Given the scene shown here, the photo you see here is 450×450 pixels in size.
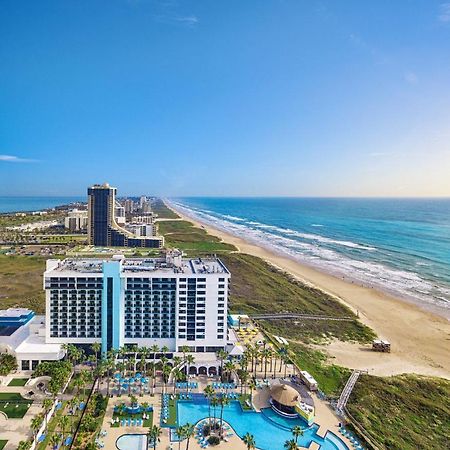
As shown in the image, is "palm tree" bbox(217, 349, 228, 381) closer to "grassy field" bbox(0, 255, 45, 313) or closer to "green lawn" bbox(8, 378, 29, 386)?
"green lawn" bbox(8, 378, 29, 386)

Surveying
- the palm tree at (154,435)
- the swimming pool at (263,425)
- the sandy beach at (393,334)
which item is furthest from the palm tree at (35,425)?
the sandy beach at (393,334)

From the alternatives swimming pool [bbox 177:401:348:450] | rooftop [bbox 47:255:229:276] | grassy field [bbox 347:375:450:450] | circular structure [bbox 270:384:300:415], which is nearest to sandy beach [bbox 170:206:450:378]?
grassy field [bbox 347:375:450:450]

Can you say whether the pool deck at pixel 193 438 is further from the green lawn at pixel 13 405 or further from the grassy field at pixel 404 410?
the green lawn at pixel 13 405

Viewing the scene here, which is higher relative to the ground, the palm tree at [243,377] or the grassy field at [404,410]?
the palm tree at [243,377]

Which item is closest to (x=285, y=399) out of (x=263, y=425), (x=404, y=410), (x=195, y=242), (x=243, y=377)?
(x=263, y=425)

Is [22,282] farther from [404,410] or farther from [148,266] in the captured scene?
[404,410]

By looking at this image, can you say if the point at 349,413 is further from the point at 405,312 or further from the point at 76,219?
the point at 76,219
